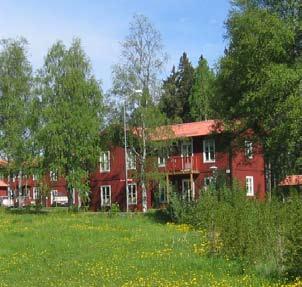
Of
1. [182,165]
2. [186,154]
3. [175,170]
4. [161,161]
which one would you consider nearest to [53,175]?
[161,161]

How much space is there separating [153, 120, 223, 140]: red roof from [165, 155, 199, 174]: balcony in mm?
→ 2188

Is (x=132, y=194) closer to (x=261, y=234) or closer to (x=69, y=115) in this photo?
(x=69, y=115)

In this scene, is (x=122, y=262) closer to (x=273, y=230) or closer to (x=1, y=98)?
(x=273, y=230)

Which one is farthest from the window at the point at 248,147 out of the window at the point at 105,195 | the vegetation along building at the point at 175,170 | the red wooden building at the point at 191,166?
the window at the point at 105,195

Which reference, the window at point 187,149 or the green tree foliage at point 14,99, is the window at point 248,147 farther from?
the green tree foliage at point 14,99

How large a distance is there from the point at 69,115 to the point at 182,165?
13089 mm

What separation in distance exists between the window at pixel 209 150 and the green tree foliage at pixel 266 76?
16.9m

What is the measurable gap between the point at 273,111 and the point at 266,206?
20971 millimetres

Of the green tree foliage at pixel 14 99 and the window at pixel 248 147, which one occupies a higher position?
the green tree foliage at pixel 14 99

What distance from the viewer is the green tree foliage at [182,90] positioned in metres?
92.5

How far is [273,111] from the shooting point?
35875 millimetres

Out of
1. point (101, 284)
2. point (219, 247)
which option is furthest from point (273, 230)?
point (101, 284)

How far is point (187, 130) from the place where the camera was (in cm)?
5969

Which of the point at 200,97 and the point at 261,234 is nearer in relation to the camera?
the point at 261,234
